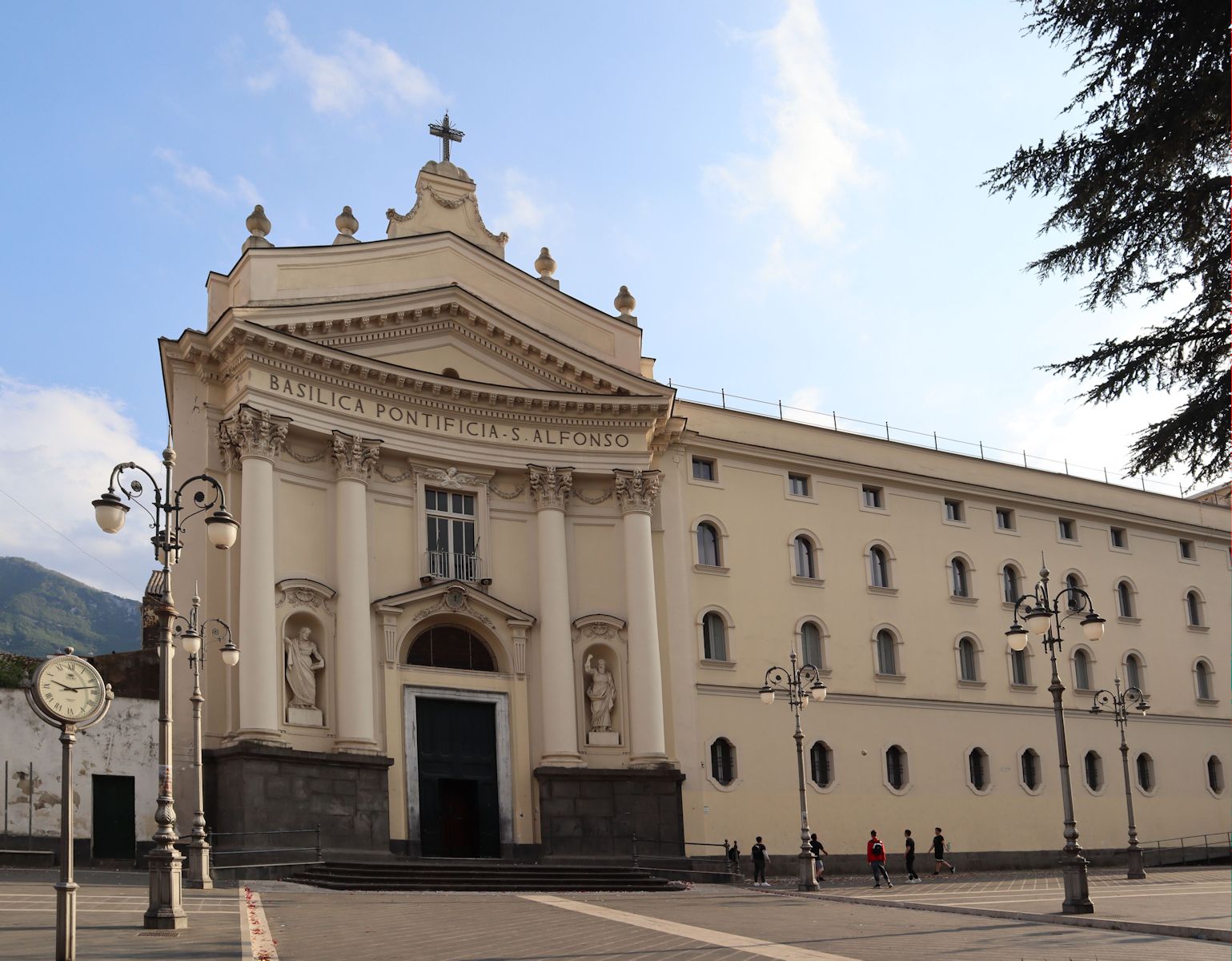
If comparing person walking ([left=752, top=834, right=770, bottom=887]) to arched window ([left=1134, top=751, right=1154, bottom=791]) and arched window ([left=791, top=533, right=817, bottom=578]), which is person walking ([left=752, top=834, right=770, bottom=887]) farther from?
arched window ([left=1134, top=751, right=1154, bottom=791])

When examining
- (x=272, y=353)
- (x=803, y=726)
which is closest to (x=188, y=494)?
(x=272, y=353)

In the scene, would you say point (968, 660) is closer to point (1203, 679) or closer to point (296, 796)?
point (1203, 679)

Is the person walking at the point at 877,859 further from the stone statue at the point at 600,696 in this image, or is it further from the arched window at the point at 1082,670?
the arched window at the point at 1082,670

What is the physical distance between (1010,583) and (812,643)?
381 inches

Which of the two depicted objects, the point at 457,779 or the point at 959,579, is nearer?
the point at 457,779

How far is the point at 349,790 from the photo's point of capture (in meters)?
35.2

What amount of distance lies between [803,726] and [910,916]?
1939 cm

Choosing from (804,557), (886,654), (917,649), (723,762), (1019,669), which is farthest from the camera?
(1019,669)

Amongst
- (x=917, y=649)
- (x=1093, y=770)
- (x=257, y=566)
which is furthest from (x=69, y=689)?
(x=1093, y=770)

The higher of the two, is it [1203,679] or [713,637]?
[713,637]

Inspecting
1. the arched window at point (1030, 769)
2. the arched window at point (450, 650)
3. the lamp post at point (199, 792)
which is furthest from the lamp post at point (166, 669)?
the arched window at point (1030, 769)

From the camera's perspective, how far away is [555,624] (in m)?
39.7

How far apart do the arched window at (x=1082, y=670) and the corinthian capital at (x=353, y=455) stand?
90.0 feet

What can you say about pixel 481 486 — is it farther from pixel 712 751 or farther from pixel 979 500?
pixel 979 500
